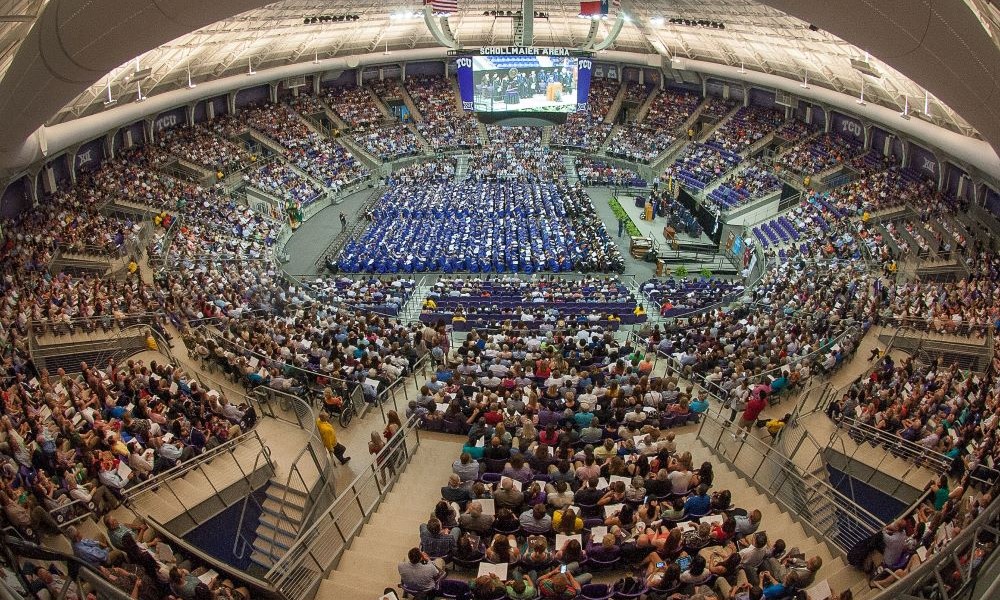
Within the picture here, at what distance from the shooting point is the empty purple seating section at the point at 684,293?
21562mm

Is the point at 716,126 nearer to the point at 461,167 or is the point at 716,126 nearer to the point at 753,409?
the point at 461,167

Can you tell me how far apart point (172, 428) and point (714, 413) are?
11.4m

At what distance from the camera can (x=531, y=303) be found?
21.6 meters

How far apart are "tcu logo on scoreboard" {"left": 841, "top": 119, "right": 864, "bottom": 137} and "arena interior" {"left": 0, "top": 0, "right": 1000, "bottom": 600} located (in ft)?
2.39

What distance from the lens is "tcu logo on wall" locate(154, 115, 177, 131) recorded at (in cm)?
3397

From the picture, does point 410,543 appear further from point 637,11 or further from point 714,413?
point 637,11

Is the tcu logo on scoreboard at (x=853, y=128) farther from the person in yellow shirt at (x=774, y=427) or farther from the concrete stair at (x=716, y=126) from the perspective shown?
the person in yellow shirt at (x=774, y=427)

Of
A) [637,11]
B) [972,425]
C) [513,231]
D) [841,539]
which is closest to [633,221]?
[513,231]

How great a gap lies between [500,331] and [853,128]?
26985 millimetres

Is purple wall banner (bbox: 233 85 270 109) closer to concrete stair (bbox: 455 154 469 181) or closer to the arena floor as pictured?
the arena floor

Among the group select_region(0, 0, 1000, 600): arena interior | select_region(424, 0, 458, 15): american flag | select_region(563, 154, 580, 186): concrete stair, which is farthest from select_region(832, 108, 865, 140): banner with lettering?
select_region(424, 0, 458, 15): american flag

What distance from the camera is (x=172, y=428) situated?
11195mm

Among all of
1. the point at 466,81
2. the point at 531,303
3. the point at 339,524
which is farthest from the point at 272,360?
the point at 466,81

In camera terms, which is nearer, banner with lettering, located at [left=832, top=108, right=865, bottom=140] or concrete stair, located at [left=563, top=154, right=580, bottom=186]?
banner with lettering, located at [left=832, top=108, right=865, bottom=140]
